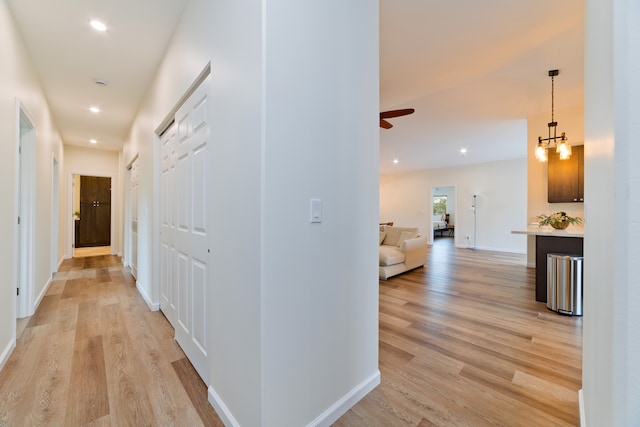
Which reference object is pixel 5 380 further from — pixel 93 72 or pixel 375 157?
pixel 93 72

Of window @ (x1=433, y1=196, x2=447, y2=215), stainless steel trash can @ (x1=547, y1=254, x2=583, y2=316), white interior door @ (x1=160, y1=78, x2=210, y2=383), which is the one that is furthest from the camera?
window @ (x1=433, y1=196, x2=447, y2=215)

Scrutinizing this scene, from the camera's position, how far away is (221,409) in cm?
148

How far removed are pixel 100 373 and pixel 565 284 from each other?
445 cm

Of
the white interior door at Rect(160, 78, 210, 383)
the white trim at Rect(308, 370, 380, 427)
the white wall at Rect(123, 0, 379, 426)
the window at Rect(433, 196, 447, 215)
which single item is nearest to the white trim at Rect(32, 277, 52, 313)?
the white interior door at Rect(160, 78, 210, 383)

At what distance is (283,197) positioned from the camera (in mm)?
1210

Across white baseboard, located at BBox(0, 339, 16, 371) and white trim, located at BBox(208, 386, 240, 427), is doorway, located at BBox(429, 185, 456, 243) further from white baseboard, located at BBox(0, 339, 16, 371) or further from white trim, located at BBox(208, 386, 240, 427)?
white baseboard, located at BBox(0, 339, 16, 371)

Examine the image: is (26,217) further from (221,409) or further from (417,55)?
(417,55)

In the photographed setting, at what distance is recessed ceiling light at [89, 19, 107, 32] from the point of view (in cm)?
231

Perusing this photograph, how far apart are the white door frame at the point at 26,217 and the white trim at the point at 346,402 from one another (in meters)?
3.53

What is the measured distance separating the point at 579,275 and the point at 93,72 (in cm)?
595

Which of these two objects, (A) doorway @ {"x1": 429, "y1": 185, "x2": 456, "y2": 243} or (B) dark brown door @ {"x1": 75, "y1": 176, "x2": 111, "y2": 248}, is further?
(A) doorway @ {"x1": 429, "y1": 185, "x2": 456, "y2": 243}

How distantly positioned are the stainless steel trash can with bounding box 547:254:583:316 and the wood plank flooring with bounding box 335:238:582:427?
0.12m

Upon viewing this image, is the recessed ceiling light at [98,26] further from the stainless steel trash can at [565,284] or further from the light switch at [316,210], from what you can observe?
the stainless steel trash can at [565,284]

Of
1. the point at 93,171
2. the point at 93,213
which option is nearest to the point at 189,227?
the point at 93,171
